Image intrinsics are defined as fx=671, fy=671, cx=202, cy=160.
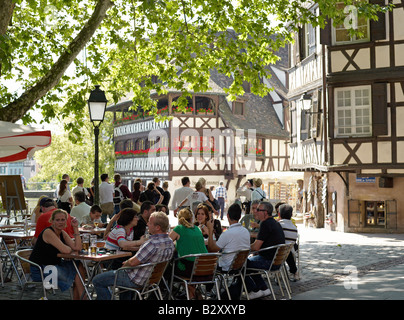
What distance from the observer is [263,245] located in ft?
31.9

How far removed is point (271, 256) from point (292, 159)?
18714 mm

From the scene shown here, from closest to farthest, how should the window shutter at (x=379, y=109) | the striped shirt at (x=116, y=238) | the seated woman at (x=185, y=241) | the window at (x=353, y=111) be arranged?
the seated woman at (x=185, y=241) < the striped shirt at (x=116, y=238) < the window shutter at (x=379, y=109) < the window at (x=353, y=111)

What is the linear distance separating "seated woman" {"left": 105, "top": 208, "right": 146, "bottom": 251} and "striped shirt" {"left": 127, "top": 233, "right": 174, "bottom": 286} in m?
0.79

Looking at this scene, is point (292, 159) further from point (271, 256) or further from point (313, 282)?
point (271, 256)

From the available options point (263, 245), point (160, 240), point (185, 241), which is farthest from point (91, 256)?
point (263, 245)

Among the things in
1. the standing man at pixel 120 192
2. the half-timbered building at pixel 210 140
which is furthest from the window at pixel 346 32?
the half-timbered building at pixel 210 140

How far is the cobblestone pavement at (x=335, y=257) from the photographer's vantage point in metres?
11.0

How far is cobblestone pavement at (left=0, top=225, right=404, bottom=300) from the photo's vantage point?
1100 cm

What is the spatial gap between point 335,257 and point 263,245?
5932mm

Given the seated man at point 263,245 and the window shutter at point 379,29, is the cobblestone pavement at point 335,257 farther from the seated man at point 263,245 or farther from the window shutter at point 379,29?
the window shutter at point 379,29

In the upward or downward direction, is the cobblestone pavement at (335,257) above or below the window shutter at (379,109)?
below

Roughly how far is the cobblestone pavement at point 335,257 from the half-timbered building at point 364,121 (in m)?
1.19

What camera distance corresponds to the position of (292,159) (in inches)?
1103
